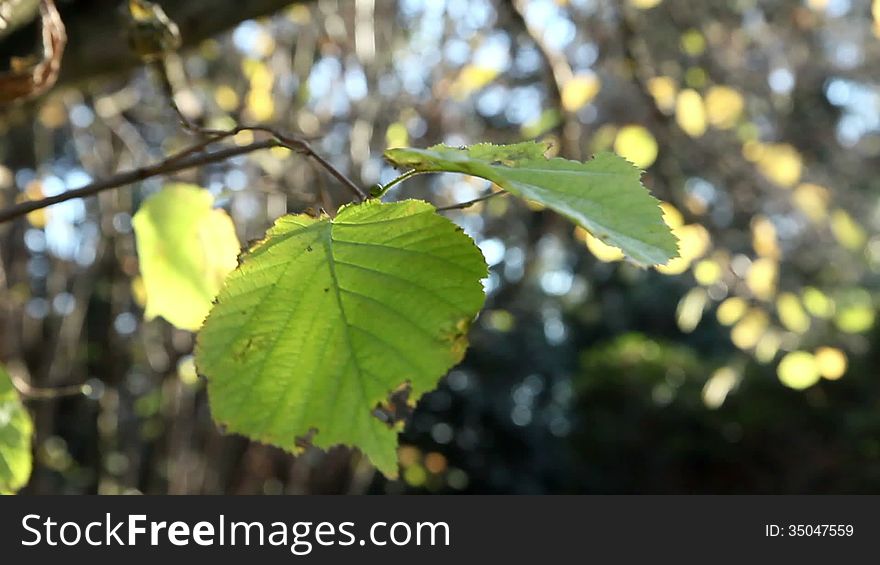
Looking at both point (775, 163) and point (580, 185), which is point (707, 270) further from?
point (580, 185)

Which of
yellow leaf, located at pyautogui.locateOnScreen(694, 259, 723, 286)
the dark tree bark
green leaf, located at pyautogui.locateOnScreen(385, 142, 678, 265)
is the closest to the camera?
green leaf, located at pyautogui.locateOnScreen(385, 142, 678, 265)

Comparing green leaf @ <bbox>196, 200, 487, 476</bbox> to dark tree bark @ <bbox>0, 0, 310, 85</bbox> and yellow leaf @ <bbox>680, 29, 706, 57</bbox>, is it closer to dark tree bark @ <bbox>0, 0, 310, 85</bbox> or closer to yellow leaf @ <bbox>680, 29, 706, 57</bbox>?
dark tree bark @ <bbox>0, 0, 310, 85</bbox>

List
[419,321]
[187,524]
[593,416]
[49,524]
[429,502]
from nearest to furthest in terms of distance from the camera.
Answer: [419,321]
[49,524]
[187,524]
[429,502]
[593,416]

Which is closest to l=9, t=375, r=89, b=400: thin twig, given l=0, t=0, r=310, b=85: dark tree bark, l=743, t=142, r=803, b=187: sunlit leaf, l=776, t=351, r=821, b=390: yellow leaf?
l=0, t=0, r=310, b=85: dark tree bark

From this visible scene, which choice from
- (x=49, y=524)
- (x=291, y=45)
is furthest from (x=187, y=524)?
(x=291, y=45)

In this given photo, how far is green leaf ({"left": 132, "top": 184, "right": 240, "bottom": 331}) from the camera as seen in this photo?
74 centimetres

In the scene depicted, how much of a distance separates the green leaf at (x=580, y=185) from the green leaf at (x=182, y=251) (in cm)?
36

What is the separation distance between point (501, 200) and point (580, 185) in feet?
6.80

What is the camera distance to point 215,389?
1.66 ft

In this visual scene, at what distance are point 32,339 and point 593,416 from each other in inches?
152

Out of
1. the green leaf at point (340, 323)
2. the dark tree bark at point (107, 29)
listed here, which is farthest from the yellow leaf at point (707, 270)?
the green leaf at point (340, 323)

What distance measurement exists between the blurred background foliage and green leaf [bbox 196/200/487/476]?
518 millimetres

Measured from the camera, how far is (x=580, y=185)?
42cm

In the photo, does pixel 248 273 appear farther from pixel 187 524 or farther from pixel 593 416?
pixel 593 416
